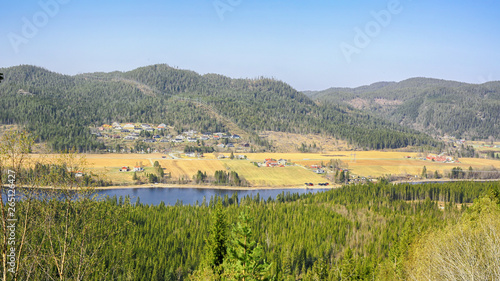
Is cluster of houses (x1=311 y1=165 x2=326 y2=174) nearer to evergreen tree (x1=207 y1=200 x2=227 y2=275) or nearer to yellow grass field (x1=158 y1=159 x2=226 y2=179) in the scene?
yellow grass field (x1=158 y1=159 x2=226 y2=179)

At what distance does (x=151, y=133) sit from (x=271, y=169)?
60618mm

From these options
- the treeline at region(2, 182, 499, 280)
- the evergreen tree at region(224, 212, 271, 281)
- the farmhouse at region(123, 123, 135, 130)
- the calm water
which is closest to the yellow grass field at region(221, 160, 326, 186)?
the calm water

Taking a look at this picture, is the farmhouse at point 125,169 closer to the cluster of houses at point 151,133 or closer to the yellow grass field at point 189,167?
the yellow grass field at point 189,167

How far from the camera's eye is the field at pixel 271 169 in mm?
92562

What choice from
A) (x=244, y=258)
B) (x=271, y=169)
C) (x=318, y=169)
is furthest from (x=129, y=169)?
(x=244, y=258)

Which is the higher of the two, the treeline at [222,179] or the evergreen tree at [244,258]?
the evergreen tree at [244,258]

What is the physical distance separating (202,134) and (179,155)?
3705cm

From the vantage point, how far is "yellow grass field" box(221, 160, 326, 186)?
91912mm

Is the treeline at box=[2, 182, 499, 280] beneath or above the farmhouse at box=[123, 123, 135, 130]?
beneath

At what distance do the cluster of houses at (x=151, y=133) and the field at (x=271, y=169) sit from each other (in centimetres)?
2104

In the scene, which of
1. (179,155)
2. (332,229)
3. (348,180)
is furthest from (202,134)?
(332,229)

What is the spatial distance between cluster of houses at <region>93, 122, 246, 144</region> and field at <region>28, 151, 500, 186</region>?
2104 cm

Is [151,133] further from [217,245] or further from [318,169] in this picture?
[217,245]

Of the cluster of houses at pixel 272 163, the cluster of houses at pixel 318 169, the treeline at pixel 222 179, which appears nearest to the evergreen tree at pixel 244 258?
the treeline at pixel 222 179
